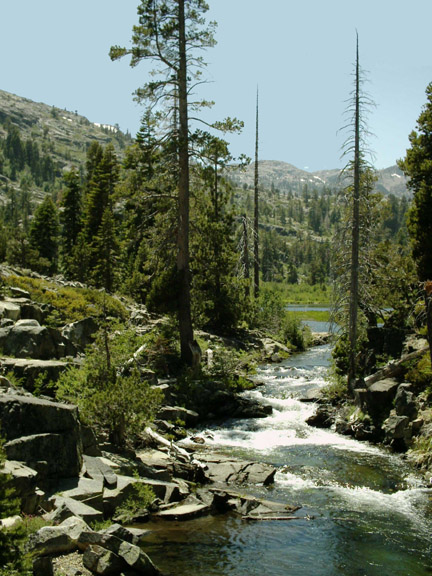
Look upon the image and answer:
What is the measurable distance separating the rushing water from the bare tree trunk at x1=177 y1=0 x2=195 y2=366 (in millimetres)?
5286

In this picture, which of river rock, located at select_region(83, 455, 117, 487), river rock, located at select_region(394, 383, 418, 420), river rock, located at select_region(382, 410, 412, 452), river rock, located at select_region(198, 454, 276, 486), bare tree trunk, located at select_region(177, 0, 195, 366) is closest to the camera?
river rock, located at select_region(83, 455, 117, 487)

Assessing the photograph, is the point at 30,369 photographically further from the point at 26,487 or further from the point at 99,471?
the point at 26,487

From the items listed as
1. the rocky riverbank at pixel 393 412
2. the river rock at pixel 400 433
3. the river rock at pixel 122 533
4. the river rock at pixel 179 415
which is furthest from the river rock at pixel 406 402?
the river rock at pixel 122 533

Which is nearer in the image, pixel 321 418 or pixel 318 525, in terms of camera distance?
pixel 318 525

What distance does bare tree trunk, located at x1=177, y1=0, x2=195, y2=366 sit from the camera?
18672mm

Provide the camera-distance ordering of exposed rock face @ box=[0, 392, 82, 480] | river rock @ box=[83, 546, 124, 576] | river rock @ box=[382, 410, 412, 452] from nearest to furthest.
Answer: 1. river rock @ box=[83, 546, 124, 576]
2. exposed rock face @ box=[0, 392, 82, 480]
3. river rock @ box=[382, 410, 412, 452]

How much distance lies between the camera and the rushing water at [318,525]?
7.23m

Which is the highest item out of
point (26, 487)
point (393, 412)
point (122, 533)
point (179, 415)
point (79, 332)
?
point (79, 332)

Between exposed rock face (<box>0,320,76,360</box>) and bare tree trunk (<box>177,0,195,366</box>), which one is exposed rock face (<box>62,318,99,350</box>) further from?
bare tree trunk (<box>177,0,195,366</box>)

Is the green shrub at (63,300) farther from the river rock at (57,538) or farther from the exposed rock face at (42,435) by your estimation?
the river rock at (57,538)

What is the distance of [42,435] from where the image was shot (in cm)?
775

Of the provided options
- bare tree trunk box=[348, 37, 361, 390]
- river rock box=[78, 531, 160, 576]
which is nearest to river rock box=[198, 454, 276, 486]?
river rock box=[78, 531, 160, 576]

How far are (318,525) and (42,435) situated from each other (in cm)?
472

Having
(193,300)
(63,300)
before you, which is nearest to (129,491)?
(63,300)
